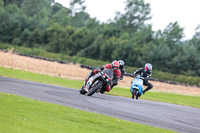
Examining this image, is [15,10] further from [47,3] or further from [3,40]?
[47,3]

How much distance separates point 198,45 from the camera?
244ft

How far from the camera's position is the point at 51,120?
8.32 m

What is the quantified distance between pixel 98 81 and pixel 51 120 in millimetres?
6567

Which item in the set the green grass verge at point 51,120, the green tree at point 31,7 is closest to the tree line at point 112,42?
the green tree at point 31,7

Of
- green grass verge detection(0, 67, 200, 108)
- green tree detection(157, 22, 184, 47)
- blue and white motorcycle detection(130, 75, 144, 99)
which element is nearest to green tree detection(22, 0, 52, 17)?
green tree detection(157, 22, 184, 47)

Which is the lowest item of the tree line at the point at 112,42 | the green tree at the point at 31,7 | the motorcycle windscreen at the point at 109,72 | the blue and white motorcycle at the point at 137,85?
the blue and white motorcycle at the point at 137,85

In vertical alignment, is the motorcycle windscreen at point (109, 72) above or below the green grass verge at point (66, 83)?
above

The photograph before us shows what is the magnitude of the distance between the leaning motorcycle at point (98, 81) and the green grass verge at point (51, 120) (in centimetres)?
441

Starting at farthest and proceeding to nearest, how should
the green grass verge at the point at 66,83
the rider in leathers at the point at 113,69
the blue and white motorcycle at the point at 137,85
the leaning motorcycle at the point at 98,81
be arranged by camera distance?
the green grass verge at the point at 66,83, the blue and white motorcycle at the point at 137,85, the rider in leathers at the point at 113,69, the leaning motorcycle at the point at 98,81

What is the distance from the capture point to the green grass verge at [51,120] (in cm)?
743

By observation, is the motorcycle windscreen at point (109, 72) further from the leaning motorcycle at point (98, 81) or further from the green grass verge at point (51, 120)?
the green grass verge at point (51, 120)

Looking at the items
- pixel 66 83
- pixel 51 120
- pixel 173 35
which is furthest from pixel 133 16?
pixel 51 120

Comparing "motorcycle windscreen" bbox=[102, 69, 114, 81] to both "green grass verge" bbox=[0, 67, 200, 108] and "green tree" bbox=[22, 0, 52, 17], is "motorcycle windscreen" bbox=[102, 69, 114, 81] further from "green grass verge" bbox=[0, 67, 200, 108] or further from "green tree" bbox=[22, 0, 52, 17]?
"green tree" bbox=[22, 0, 52, 17]

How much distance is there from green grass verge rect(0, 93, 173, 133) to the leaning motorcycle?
4407 millimetres
